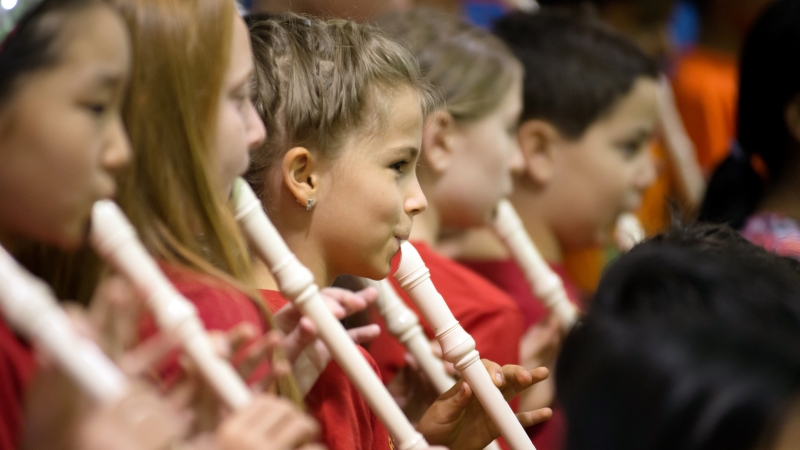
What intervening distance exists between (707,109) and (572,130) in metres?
1.07

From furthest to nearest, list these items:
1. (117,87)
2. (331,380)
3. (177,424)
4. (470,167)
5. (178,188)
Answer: (470,167), (331,380), (178,188), (117,87), (177,424)

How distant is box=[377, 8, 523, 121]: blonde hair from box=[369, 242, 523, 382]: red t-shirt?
0.24 m

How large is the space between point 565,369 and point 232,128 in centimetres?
37

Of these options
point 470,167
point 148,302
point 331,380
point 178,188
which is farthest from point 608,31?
point 148,302

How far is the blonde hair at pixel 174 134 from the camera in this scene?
31.7 inches

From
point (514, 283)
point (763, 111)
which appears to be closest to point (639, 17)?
point (763, 111)

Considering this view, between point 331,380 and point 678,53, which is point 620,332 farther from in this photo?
point 678,53

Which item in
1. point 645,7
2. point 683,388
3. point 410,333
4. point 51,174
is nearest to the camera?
point 683,388

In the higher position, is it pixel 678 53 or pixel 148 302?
pixel 148 302

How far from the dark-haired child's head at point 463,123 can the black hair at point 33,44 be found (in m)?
0.74

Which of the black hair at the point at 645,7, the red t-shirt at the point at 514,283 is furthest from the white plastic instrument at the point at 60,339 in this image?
the black hair at the point at 645,7

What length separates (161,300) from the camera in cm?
68

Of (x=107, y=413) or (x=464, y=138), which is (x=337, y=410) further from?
(x=464, y=138)

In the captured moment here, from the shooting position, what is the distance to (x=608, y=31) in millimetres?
1867
